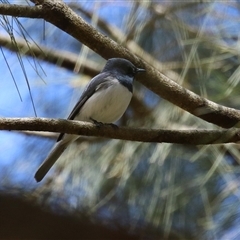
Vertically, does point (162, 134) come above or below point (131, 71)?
below

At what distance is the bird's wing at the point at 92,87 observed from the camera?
126cm

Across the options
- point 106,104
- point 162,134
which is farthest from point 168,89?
point 106,104

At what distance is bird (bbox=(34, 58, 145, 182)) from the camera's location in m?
1.20

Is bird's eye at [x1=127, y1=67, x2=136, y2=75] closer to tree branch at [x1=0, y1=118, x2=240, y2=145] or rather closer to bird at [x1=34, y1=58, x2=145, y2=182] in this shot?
bird at [x1=34, y1=58, x2=145, y2=182]

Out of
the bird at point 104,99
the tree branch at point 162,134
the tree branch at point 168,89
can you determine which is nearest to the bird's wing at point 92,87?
the bird at point 104,99

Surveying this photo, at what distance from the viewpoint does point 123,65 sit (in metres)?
1.21

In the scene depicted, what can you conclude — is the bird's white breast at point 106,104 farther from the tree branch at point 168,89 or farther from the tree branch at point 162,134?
the tree branch at point 162,134

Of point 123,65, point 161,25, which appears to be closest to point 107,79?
point 123,65

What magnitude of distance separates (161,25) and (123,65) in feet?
0.41

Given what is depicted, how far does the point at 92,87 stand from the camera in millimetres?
1262

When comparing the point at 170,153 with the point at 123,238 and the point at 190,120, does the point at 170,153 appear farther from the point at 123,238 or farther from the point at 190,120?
the point at 123,238

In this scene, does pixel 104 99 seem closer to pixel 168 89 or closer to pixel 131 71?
pixel 131 71

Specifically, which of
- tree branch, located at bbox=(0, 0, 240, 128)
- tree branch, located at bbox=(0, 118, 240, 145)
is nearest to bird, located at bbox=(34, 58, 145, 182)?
tree branch, located at bbox=(0, 0, 240, 128)

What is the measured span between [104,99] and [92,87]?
4 centimetres
